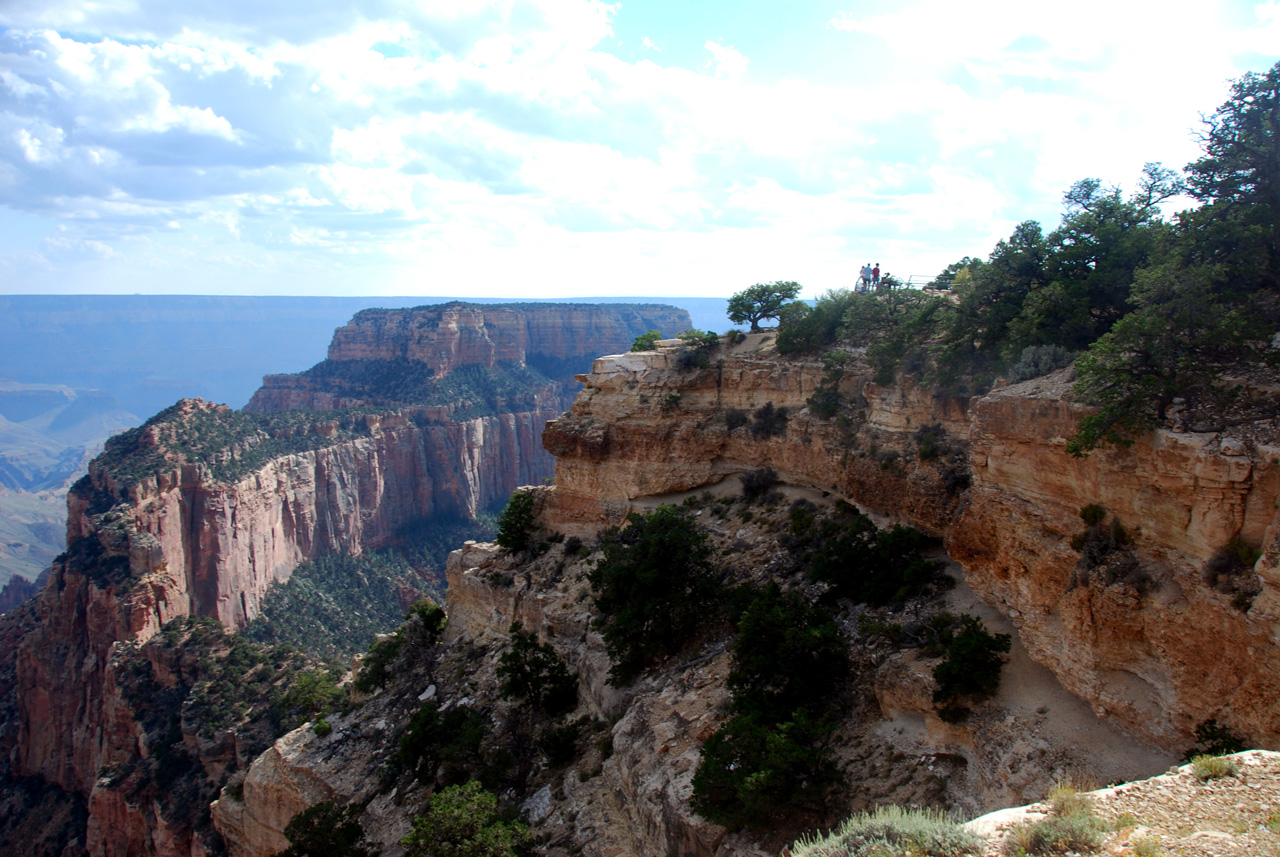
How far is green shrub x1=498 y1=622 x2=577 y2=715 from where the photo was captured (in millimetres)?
30031

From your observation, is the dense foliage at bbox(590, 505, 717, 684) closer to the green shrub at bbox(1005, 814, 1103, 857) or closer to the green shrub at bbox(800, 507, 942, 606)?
the green shrub at bbox(800, 507, 942, 606)

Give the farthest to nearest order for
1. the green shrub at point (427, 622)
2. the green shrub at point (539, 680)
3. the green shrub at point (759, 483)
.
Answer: the green shrub at point (427, 622) → the green shrub at point (759, 483) → the green shrub at point (539, 680)

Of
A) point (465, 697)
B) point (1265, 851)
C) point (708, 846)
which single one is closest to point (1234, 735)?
point (1265, 851)

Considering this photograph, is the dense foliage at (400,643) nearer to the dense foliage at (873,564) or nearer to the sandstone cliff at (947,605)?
the sandstone cliff at (947,605)

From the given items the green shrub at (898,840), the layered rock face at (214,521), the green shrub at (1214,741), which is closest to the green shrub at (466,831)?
the green shrub at (898,840)

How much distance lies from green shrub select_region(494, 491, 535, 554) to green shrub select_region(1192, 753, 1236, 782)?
32.2m

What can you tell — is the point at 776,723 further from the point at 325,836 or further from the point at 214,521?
the point at 214,521

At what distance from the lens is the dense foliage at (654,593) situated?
27953 mm

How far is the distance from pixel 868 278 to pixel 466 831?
102 ft

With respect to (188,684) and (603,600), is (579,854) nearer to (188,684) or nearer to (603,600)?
(603,600)

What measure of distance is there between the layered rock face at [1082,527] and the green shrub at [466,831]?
14.8 meters

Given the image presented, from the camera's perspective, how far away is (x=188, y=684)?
55.4 metres

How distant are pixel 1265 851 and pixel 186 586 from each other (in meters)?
83.7

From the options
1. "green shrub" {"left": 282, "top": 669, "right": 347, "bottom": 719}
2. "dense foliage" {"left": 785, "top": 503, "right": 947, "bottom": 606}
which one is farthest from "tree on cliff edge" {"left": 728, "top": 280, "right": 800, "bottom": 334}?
"green shrub" {"left": 282, "top": 669, "right": 347, "bottom": 719}
